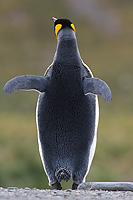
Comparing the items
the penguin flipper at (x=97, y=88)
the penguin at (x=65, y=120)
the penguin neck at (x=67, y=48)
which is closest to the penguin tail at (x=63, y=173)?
the penguin at (x=65, y=120)

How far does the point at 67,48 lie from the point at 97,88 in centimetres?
37

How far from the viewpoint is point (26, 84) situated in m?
3.31

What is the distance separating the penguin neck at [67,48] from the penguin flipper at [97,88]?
18 cm

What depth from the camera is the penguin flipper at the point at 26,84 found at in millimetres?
3256

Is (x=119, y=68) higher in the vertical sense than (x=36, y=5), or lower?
lower

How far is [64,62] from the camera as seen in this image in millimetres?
3408

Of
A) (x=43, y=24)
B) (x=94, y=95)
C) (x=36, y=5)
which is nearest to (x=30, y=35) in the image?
(x=43, y=24)

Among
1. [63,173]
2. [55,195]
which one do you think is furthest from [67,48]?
[55,195]

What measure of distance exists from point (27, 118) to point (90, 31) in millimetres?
12804

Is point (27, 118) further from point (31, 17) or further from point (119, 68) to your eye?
point (31, 17)

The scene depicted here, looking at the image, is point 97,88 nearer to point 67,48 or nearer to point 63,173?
point 67,48

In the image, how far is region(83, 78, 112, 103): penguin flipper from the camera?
318cm

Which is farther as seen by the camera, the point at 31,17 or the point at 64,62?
the point at 31,17

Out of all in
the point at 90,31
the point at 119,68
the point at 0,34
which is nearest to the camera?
the point at 119,68
